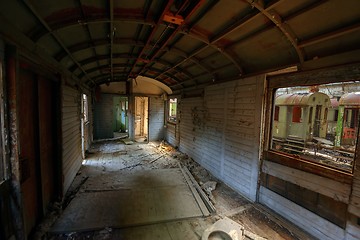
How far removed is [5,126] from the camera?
5.36 feet

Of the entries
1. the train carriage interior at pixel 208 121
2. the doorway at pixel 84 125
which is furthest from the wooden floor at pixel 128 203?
the doorway at pixel 84 125

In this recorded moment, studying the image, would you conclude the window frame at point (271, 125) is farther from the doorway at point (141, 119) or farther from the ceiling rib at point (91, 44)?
the doorway at point (141, 119)

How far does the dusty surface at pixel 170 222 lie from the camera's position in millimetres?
→ 2398

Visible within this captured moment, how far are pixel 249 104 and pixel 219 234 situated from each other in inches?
96.3

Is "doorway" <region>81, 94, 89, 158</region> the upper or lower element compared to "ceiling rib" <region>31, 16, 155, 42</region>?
lower

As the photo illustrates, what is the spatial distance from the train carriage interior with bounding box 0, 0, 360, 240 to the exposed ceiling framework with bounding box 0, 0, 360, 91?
2 centimetres

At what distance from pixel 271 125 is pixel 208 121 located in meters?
2.05

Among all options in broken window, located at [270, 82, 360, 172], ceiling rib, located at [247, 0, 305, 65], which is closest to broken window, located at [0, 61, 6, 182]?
ceiling rib, located at [247, 0, 305, 65]

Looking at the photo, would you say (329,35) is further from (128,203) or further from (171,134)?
(171,134)

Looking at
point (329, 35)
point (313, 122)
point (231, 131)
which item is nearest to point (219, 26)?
point (329, 35)

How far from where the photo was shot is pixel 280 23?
2.08 meters

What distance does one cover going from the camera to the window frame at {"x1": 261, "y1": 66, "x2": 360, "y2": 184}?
2.10m

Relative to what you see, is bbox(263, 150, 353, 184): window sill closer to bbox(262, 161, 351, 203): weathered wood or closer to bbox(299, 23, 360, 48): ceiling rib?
bbox(262, 161, 351, 203): weathered wood

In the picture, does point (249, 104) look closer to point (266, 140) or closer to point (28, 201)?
point (266, 140)
